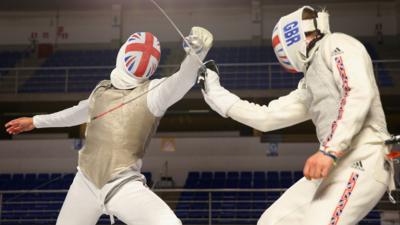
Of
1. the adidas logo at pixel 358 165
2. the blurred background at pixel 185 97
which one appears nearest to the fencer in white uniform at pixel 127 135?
the adidas logo at pixel 358 165

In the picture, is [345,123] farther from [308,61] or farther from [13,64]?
[13,64]

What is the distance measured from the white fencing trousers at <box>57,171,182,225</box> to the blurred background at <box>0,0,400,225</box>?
4868 mm

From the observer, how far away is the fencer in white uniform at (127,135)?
2.53m

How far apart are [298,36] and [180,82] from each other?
74 centimetres

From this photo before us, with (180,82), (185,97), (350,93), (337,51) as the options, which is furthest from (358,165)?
(185,97)

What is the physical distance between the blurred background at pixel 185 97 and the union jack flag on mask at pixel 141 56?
4617 millimetres

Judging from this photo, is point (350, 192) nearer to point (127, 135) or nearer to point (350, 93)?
point (350, 93)

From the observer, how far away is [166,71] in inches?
405

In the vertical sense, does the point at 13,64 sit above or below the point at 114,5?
below

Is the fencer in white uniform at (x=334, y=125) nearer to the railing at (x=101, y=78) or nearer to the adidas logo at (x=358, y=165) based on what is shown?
the adidas logo at (x=358, y=165)

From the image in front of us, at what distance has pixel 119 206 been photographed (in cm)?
260

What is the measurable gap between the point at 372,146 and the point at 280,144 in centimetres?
821

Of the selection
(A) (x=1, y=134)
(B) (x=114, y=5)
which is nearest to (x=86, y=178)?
(A) (x=1, y=134)

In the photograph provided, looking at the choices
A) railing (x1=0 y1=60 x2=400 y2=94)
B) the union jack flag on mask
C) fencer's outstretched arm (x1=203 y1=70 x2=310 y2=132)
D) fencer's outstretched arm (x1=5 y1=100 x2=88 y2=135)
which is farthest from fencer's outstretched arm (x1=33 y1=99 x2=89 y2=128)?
railing (x1=0 y1=60 x2=400 y2=94)
